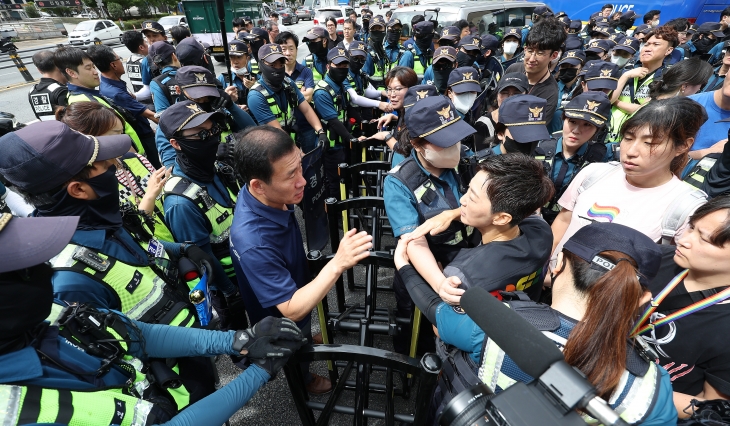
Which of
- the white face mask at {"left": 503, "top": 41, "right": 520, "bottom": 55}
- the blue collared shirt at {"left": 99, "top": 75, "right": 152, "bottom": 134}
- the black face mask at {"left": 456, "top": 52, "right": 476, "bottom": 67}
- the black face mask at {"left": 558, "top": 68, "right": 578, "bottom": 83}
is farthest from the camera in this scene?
the white face mask at {"left": 503, "top": 41, "right": 520, "bottom": 55}

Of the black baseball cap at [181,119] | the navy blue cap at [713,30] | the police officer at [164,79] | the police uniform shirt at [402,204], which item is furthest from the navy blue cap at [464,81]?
the navy blue cap at [713,30]

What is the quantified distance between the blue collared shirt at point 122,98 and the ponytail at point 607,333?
5.23 meters

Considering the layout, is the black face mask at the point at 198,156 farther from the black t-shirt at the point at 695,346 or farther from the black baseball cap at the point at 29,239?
the black t-shirt at the point at 695,346

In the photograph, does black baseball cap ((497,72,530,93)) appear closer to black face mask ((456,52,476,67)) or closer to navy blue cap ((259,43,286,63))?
black face mask ((456,52,476,67))

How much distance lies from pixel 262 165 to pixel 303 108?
9.14ft

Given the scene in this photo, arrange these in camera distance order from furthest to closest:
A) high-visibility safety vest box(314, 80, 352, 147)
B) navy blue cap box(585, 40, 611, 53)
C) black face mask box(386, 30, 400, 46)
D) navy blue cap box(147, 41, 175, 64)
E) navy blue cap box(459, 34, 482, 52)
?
black face mask box(386, 30, 400, 46), navy blue cap box(585, 40, 611, 53), navy blue cap box(459, 34, 482, 52), navy blue cap box(147, 41, 175, 64), high-visibility safety vest box(314, 80, 352, 147)

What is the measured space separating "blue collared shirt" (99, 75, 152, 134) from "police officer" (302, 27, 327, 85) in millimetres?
2720

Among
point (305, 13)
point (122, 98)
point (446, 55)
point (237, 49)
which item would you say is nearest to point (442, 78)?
point (446, 55)

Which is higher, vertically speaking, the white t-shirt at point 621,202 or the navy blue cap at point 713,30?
the navy blue cap at point 713,30

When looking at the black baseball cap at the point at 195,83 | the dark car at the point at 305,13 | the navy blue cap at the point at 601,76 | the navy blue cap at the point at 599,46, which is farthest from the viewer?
the dark car at the point at 305,13

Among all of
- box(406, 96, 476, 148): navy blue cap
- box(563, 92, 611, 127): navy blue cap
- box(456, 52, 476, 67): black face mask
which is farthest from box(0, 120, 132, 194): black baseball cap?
box(456, 52, 476, 67): black face mask

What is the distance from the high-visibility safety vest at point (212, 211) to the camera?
2.29 metres

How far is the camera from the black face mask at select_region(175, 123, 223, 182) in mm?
2355

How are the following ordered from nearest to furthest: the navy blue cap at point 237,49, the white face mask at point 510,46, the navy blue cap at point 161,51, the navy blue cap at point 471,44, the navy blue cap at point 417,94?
the navy blue cap at point 417,94 → the navy blue cap at point 161,51 → the navy blue cap at point 237,49 → the navy blue cap at point 471,44 → the white face mask at point 510,46
